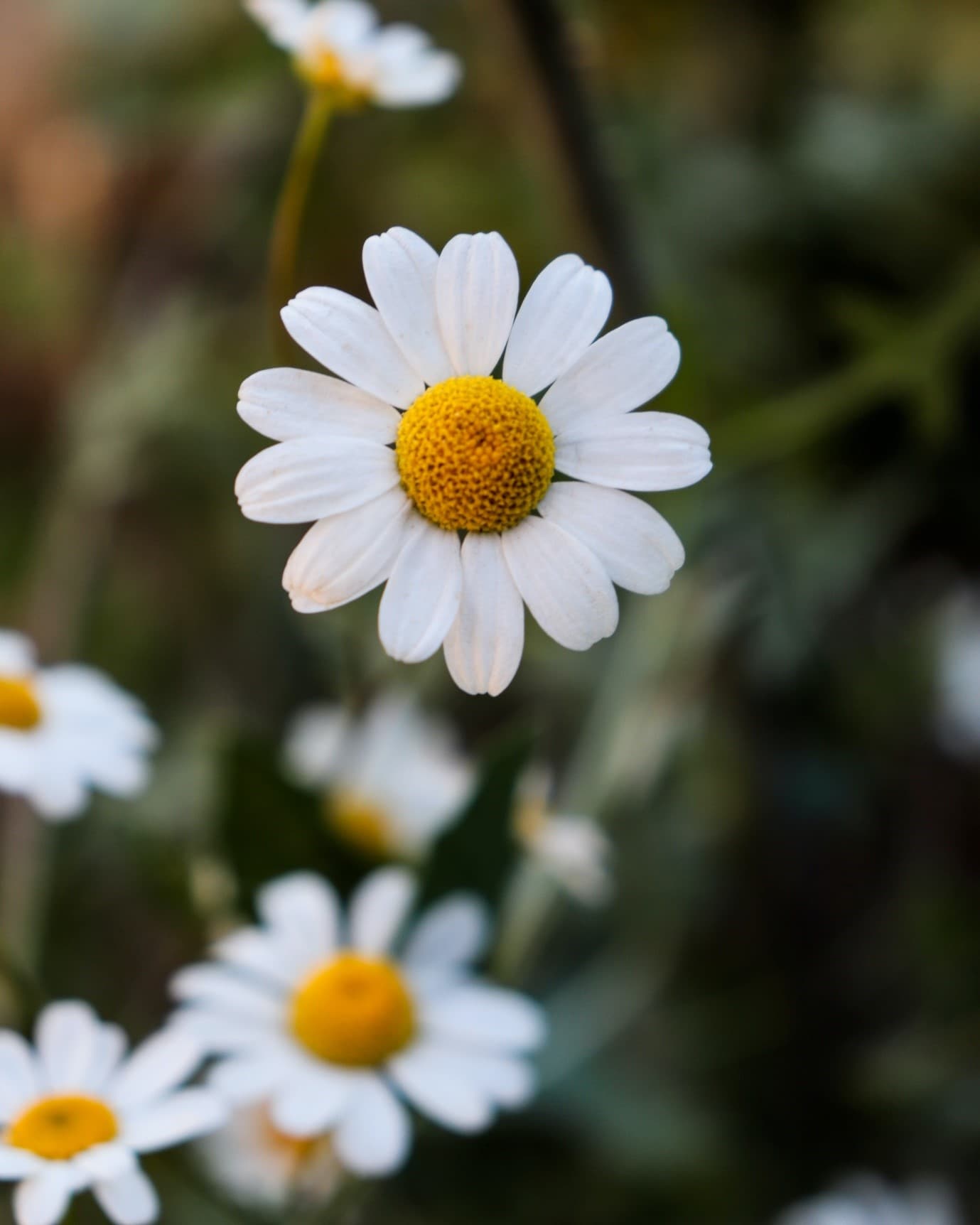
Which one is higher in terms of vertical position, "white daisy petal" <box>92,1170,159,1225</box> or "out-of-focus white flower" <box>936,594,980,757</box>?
"out-of-focus white flower" <box>936,594,980,757</box>

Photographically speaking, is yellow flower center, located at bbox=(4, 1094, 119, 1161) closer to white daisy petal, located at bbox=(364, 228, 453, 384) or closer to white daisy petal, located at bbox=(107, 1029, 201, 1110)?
white daisy petal, located at bbox=(107, 1029, 201, 1110)

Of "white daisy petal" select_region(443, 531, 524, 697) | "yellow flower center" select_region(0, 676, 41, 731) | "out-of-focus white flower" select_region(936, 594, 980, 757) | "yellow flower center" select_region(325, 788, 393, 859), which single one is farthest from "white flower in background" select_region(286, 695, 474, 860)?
"out-of-focus white flower" select_region(936, 594, 980, 757)

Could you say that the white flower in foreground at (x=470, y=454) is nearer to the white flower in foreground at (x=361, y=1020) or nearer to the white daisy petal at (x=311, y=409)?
the white daisy petal at (x=311, y=409)

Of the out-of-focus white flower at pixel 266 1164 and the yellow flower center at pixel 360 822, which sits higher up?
the yellow flower center at pixel 360 822

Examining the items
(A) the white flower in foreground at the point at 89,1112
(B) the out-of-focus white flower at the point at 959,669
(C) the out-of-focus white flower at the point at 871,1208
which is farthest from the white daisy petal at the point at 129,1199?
(B) the out-of-focus white flower at the point at 959,669

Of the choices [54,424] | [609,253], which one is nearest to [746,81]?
[609,253]
